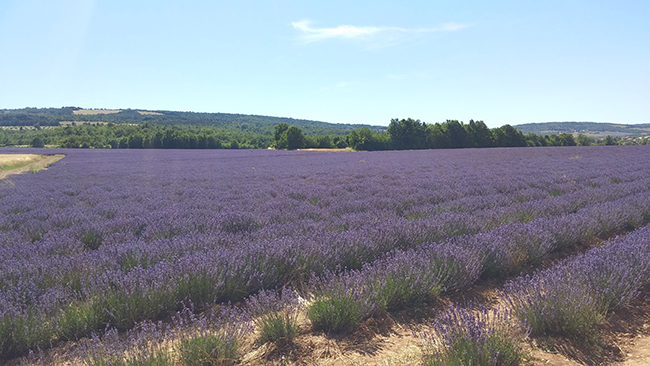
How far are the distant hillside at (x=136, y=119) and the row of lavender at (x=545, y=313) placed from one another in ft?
318

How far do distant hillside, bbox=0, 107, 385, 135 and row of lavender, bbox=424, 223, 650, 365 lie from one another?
9689 centimetres

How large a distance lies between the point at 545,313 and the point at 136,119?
143 m

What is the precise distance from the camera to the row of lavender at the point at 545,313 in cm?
191

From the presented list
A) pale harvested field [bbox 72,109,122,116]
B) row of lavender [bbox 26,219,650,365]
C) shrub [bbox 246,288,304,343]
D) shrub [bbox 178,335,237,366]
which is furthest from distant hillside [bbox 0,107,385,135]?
shrub [bbox 178,335,237,366]

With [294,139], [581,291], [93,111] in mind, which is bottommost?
[581,291]

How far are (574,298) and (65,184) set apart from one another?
1143 cm

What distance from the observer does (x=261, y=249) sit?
3.13m

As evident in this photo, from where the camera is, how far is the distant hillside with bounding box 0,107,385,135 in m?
104

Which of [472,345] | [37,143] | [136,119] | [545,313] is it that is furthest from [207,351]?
[136,119]

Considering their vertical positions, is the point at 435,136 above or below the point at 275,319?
above

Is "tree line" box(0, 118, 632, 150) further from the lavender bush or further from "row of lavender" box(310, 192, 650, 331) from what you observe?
the lavender bush

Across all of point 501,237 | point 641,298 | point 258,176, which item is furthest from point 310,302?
point 258,176

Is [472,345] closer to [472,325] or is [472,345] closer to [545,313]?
[472,325]

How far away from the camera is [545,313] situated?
228 cm
